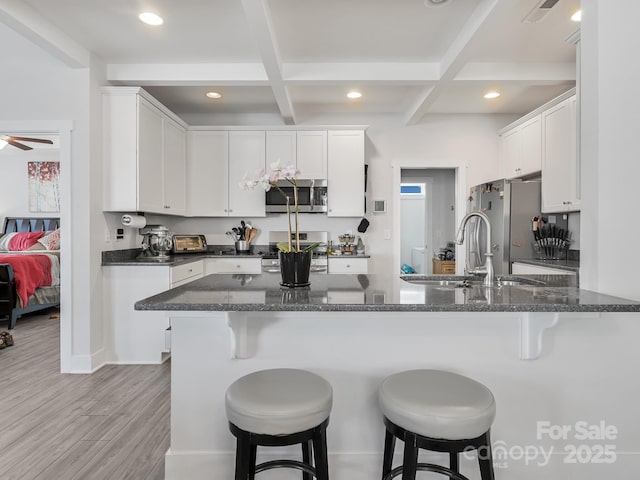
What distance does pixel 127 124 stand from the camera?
124 inches

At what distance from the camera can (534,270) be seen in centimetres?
327

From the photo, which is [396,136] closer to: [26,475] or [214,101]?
[214,101]

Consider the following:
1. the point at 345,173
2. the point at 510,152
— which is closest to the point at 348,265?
the point at 345,173

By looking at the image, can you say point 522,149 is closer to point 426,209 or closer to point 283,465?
point 426,209

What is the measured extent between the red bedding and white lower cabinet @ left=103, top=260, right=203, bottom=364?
2.15 meters

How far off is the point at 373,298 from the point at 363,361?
41cm

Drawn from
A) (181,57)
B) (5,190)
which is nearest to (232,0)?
(181,57)

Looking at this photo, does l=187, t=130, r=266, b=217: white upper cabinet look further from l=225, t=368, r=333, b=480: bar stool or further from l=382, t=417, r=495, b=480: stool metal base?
l=382, t=417, r=495, b=480: stool metal base

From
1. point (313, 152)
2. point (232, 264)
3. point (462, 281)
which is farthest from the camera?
point (313, 152)

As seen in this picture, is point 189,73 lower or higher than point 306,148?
higher

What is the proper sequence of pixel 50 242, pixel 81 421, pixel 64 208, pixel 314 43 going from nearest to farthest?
1. pixel 81 421
2. pixel 314 43
3. pixel 64 208
4. pixel 50 242

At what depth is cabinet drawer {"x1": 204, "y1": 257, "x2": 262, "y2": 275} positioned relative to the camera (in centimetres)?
402

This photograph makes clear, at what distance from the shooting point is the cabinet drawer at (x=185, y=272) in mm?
3211

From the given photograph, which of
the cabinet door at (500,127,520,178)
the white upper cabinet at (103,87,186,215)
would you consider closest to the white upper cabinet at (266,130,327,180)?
the white upper cabinet at (103,87,186,215)
